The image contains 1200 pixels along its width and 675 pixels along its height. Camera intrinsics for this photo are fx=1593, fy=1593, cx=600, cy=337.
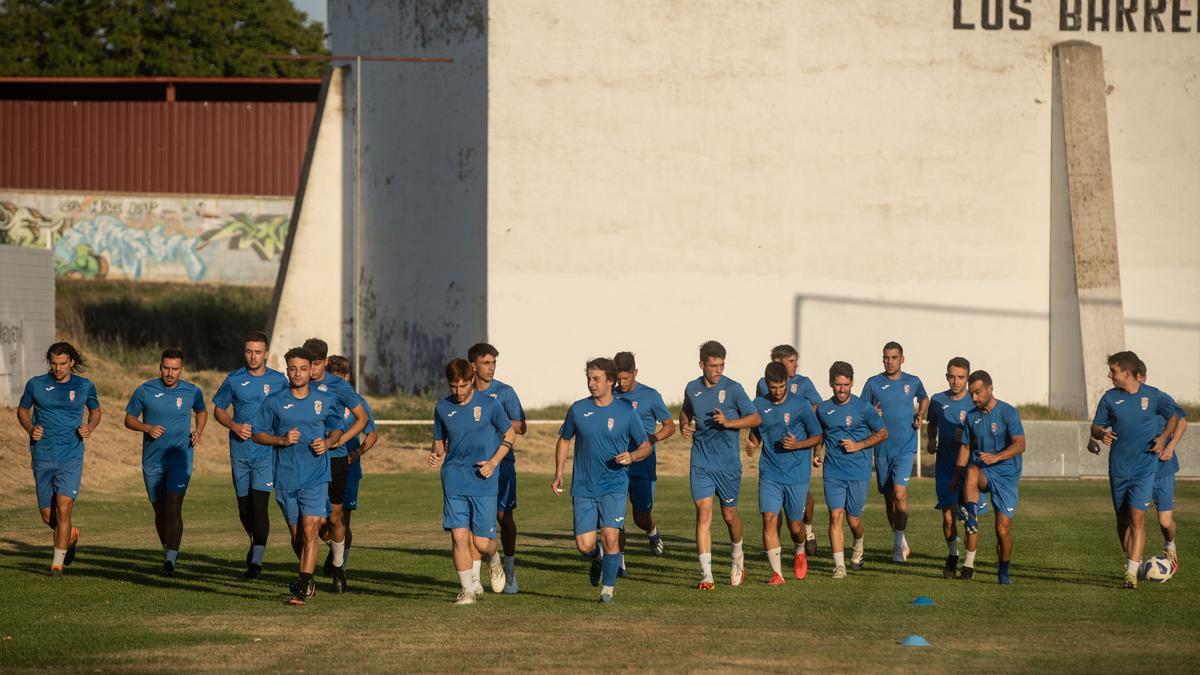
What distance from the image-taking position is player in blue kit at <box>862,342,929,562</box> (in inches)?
662

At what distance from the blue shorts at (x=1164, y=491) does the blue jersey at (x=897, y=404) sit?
8.85ft

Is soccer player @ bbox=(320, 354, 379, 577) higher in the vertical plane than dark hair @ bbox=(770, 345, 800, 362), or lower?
lower

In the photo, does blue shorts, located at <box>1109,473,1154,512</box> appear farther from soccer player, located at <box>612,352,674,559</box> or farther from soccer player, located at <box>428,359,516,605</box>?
soccer player, located at <box>428,359,516,605</box>

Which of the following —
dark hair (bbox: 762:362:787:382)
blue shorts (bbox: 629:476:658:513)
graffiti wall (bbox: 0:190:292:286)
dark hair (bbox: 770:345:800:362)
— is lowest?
blue shorts (bbox: 629:476:658:513)

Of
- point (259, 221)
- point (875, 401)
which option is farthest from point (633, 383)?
point (259, 221)

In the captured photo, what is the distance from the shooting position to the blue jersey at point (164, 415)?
15453 mm

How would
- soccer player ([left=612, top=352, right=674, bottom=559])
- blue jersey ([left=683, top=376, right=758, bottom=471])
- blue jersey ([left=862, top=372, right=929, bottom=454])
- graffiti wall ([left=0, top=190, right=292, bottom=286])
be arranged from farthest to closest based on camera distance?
graffiti wall ([left=0, top=190, right=292, bottom=286]) < blue jersey ([left=862, top=372, right=929, bottom=454]) < soccer player ([left=612, top=352, right=674, bottom=559]) < blue jersey ([left=683, top=376, right=758, bottom=471])

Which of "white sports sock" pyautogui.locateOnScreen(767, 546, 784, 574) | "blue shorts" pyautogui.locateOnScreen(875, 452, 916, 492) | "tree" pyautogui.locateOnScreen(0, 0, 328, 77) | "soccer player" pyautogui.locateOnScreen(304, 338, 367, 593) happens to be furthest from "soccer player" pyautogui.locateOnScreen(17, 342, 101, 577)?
"tree" pyautogui.locateOnScreen(0, 0, 328, 77)

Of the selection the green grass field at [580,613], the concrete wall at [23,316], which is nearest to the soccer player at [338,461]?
the green grass field at [580,613]

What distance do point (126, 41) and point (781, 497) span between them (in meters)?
57.2

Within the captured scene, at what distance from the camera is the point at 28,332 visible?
31.7 m

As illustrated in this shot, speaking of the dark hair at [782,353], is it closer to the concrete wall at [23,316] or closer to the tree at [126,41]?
the concrete wall at [23,316]

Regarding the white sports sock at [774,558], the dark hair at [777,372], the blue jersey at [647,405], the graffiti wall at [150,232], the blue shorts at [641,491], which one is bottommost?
the white sports sock at [774,558]

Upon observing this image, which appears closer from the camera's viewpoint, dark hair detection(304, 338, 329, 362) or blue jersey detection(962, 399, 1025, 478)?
dark hair detection(304, 338, 329, 362)
